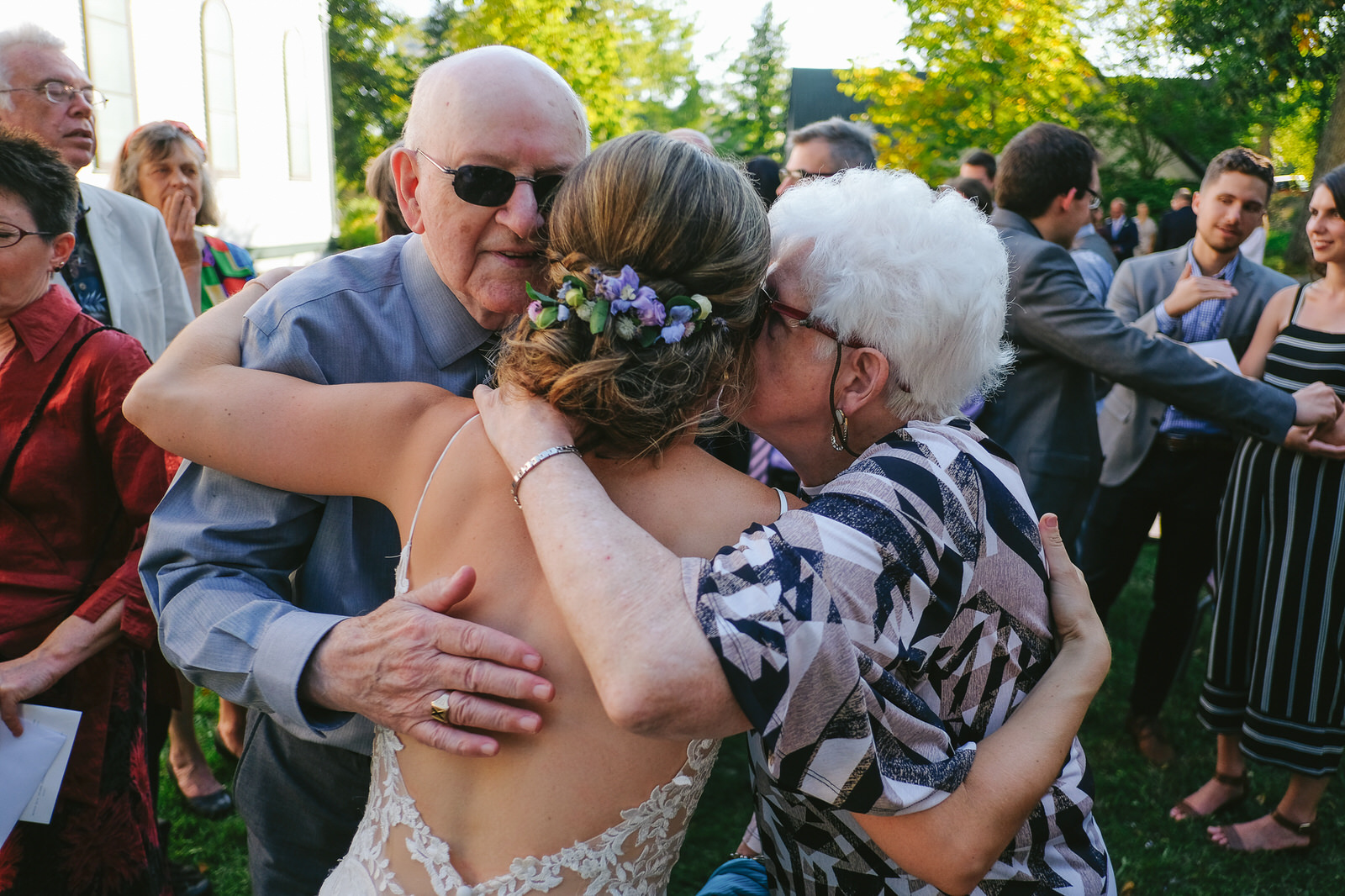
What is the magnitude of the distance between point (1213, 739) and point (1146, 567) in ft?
8.46

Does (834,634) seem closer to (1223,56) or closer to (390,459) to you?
(390,459)

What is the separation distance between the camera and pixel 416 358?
2.02 meters

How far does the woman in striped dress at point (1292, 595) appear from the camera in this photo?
3.94 meters

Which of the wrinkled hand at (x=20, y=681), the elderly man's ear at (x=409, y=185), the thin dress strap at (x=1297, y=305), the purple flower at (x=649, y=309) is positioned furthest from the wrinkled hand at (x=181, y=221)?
the thin dress strap at (x=1297, y=305)

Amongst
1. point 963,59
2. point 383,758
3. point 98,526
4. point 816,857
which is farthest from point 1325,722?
point 963,59

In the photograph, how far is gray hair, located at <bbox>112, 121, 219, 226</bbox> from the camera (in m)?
5.16

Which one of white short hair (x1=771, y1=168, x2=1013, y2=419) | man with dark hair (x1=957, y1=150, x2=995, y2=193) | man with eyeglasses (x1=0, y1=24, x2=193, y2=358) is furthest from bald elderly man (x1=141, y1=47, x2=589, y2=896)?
man with dark hair (x1=957, y1=150, x2=995, y2=193)

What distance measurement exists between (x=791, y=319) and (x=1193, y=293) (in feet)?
12.6

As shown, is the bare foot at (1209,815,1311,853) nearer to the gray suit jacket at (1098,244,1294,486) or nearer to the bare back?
the gray suit jacket at (1098,244,1294,486)

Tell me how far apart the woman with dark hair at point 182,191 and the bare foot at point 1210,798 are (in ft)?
17.6

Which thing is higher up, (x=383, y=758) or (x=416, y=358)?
(x=416, y=358)

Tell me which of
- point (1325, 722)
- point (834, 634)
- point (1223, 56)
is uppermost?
point (1223, 56)

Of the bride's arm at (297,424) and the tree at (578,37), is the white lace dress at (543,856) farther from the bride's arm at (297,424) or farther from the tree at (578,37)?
the tree at (578,37)

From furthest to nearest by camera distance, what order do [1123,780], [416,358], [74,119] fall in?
[1123,780] → [74,119] → [416,358]
